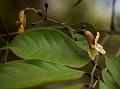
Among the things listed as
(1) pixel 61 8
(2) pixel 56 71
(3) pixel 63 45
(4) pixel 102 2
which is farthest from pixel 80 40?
(1) pixel 61 8

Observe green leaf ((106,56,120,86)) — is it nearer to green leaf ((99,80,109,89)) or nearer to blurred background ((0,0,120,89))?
green leaf ((99,80,109,89))

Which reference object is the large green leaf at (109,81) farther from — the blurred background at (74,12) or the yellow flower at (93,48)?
the blurred background at (74,12)

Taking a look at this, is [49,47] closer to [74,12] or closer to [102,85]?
[102,85]

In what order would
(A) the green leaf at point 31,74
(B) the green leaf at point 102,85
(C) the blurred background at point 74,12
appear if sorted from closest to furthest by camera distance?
(A) the green leaf at point 31,74
(B) the green leaf at point 102,85
(C) the blurred background at point 74,12

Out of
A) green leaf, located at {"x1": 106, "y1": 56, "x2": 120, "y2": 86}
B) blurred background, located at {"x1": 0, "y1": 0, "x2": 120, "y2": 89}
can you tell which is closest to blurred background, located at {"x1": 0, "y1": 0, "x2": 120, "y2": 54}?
blurred background, located at {"x1": 0, "y1": 0, "x2": 120, "y2": 89}

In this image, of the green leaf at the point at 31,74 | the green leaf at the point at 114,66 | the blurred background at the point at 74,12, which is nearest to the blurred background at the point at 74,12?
the blurred background at the point at 74,12

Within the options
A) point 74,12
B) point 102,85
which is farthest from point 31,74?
point 74,12
